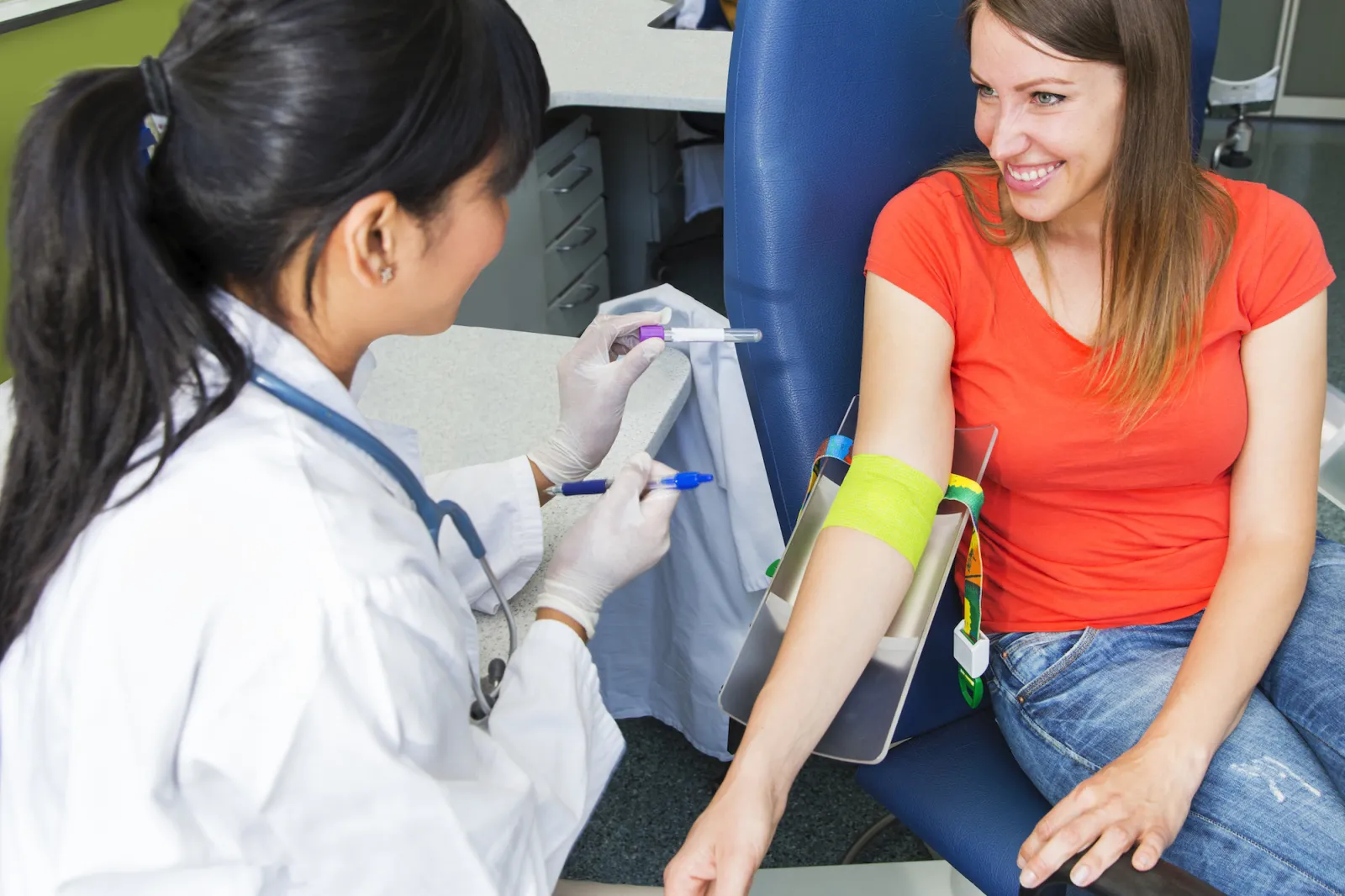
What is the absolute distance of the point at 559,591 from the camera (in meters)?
0.99

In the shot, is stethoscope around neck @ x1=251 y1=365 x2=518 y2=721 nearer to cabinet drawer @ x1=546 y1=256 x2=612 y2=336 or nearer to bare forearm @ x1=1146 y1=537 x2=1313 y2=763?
bare forearm @ x1=1146 y1=537 x2=1313 y2=763

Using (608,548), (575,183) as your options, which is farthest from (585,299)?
(608,548)

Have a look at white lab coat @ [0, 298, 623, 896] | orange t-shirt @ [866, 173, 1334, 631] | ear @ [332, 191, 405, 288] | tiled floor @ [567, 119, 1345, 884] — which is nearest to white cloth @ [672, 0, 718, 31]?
tiled floor @ [567, 119, 1345, 884]

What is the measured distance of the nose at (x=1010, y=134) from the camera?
110cm

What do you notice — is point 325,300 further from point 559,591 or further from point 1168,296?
point 1168,296

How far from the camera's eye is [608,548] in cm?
99

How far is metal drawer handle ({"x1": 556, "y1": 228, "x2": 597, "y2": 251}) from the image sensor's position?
266 cm

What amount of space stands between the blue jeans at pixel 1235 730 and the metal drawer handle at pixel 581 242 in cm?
167

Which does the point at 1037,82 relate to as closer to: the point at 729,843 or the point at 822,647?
the point at 822,647

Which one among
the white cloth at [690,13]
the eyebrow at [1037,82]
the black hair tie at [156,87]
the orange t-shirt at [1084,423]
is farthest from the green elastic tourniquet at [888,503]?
the white cloth at [690,13]

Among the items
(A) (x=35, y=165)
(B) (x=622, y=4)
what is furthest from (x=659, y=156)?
(A) (x=35, y=165)

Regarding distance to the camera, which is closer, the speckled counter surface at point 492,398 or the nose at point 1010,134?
the nose at point 1010,134

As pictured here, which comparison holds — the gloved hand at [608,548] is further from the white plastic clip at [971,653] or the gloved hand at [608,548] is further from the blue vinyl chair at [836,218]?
the white plastic clip at [971,653]

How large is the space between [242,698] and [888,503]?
2.06 ft
